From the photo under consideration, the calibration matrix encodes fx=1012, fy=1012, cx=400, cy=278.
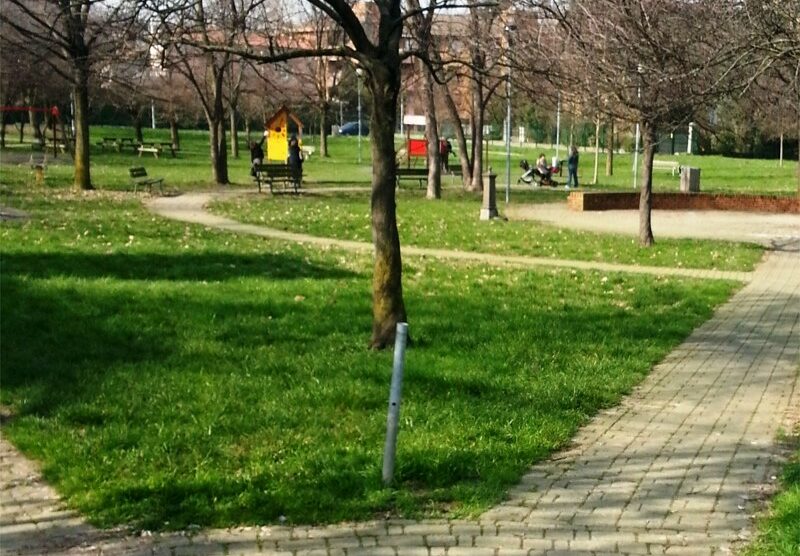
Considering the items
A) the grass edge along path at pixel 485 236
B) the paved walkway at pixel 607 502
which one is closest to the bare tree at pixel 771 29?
the paved walkway at pixel 607 502

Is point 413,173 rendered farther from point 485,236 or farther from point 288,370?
point 288,370

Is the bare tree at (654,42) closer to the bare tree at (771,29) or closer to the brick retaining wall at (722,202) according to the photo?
the bare tree at (771,29)

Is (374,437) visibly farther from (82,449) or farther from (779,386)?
(779,386)

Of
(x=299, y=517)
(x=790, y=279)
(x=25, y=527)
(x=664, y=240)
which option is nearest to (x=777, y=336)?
(x=790, y=279)

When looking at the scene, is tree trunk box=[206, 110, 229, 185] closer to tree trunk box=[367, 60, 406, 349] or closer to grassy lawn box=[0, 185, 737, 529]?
grassy lawn box=[0, 185, 737, 529]

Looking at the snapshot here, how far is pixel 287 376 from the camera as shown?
778 cm

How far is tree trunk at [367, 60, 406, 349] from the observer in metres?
8.38

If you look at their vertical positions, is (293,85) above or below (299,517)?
above

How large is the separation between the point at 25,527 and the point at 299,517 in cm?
133

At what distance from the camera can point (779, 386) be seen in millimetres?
8617

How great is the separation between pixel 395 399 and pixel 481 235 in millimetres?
15107

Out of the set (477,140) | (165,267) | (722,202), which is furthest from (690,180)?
(165,267)

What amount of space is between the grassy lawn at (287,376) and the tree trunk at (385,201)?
383 millimetres

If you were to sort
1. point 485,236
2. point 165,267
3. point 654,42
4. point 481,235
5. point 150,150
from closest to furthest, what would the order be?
1. point 654,42
2. point 165,267
3. point 485,236
4. point 481,235
5. point 150,150
